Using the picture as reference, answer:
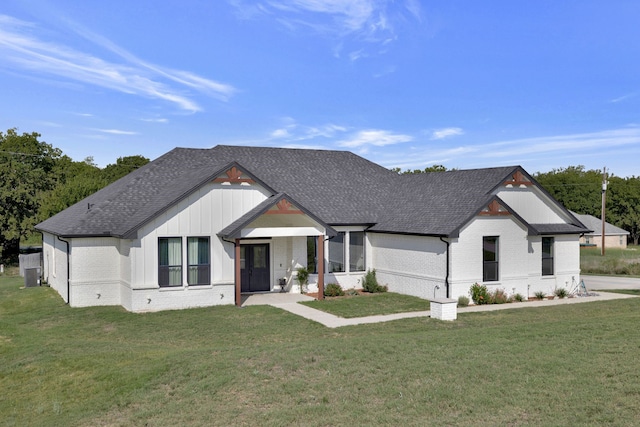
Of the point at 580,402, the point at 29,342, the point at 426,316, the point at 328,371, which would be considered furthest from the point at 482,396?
the point at 29,342

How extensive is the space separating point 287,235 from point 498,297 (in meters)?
9.02

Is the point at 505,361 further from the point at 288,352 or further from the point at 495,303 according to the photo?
the point at 495,303

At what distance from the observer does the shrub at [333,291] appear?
25.4m

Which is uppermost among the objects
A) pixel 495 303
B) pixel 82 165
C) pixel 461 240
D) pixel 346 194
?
pixel 82 165

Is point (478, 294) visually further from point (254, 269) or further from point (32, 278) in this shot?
point (32, 278)

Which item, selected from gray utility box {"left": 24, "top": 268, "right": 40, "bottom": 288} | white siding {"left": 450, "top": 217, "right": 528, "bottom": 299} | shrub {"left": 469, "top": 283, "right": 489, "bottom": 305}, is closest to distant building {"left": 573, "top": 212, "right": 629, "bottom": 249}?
white siding {"left": 450, "top": 217, "right": 528, "bottom": 299}

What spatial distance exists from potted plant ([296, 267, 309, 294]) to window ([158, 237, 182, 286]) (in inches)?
218

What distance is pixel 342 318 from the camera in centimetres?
1991

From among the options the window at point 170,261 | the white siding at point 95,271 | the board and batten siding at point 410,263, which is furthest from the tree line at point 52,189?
the board and batten siding at point 410,263

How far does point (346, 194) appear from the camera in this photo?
2969 centimetres

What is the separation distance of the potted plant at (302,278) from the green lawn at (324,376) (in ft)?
24.3

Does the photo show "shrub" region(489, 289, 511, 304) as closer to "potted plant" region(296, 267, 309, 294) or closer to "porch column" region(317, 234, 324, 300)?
"porch column" region(317, 234, 324, 300)

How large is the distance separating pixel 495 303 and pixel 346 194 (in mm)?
9498

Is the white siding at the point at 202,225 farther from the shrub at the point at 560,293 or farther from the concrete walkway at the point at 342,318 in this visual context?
the shrub at the point at 560,293
